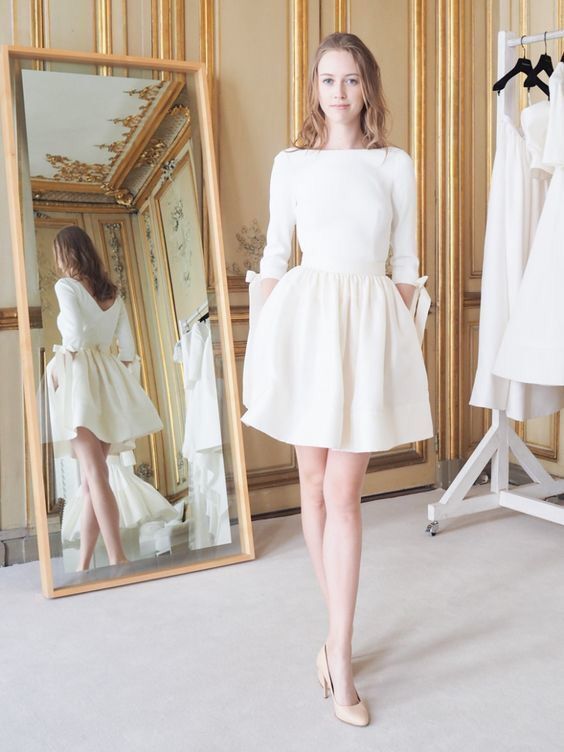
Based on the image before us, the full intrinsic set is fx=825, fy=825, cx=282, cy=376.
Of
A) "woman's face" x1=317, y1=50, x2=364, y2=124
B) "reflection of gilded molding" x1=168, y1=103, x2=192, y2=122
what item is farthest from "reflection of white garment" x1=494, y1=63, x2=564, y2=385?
"reflection of gilded molding" x1=168, y1=103, x2=192, y2=122

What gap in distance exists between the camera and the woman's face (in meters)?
1.86

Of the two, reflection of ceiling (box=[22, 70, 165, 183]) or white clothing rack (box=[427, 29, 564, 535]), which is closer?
reflection of ceiling (box=[22, 70, 165, 183])

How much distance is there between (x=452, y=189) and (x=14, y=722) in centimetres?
288

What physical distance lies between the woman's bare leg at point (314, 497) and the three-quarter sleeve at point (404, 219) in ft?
1.55

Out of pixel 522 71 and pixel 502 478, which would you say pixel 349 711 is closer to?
pixel 502 478

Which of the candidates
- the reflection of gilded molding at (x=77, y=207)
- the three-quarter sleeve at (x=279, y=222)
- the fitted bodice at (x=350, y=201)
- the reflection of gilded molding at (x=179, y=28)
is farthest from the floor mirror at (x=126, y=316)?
the fitted bodice at (x=350, y=201)

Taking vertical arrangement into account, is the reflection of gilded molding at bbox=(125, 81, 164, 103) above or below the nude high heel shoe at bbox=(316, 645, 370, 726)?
above

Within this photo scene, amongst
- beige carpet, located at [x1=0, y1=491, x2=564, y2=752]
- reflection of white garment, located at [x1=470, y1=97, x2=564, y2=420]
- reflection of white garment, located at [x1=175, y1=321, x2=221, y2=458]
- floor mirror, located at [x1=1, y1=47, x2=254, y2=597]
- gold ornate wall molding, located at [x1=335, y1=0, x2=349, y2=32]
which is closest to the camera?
beige carpet, located at [x1=0, y1=491, x2=564, y2=752]

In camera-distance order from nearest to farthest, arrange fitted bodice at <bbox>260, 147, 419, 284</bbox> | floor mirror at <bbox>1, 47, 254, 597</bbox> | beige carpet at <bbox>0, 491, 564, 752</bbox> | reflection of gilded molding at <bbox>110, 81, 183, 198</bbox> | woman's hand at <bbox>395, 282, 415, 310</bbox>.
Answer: beige carpet at <bbox>0, 491, 564, 752</bbox>, fitted bodice at <bbox>260, 147, 419, 284</bbox>, woman's hand at <bbox>395, 282, 415, 310</bbox>, floor mirror at <bbox>1, 47, 254, 597</bbox>, reflection of gilded molding at <bbox>110, 81, 183, 198</bbox>

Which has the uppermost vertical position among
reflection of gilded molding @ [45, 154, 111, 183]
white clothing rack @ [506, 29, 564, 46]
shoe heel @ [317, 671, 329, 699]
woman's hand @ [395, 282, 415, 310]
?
white clothing rack @ [506, 29, 564, 46]

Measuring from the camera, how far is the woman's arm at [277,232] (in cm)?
200

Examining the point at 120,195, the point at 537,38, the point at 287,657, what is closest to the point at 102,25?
the point at 120,195

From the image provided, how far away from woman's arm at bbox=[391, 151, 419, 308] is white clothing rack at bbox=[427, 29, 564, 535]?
4.54 ft

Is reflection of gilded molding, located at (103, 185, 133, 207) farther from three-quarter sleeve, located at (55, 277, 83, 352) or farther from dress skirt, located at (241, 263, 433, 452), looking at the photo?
dress skirt, located at (241, 263, 433, 452)
